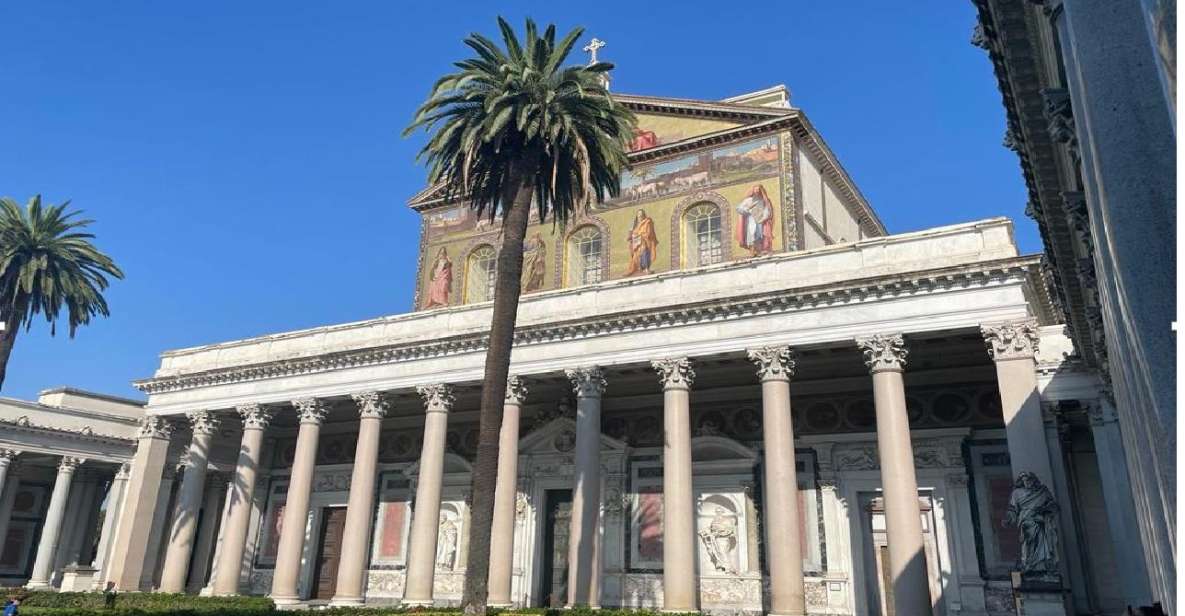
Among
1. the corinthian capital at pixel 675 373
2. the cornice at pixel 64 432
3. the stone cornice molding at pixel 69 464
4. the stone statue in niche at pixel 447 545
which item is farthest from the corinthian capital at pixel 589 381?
the stone cornice molding at pixel 69 464

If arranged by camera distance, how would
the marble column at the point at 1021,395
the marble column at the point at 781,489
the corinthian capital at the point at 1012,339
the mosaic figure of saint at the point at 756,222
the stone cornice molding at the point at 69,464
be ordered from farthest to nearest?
the stone cornice molding at the point at 69,464, the mosaic figure of saint at the point at 756,222, the marble column at the point at 781,489, the corinthian capital at the point at 1012,339, the marble column at the point at 1021,395

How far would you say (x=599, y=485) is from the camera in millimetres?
23875

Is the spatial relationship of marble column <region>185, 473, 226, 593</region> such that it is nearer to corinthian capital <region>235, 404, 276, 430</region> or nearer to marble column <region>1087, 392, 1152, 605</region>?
corinthian capital <region>235, 404, 276, 430</region>

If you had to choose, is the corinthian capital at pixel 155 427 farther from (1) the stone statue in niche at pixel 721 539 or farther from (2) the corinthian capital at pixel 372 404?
(1) the stone statue in niche at pixel 721 539

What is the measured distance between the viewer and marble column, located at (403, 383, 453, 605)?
24469mm

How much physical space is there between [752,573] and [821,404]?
6.05 meters

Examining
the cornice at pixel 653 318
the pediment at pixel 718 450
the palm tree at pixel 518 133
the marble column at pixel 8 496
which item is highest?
the palm tree at pixel 518 133

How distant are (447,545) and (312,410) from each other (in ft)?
26.1

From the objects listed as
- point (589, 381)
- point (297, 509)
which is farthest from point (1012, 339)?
point (297, 509)

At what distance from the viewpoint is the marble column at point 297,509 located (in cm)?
2720

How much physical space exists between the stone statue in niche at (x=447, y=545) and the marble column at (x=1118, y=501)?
73.8 ft

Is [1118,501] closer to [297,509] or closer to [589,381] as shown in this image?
[589,381]

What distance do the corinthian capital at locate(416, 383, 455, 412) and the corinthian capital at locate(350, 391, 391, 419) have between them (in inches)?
84.2

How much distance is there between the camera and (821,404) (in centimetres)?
2748
